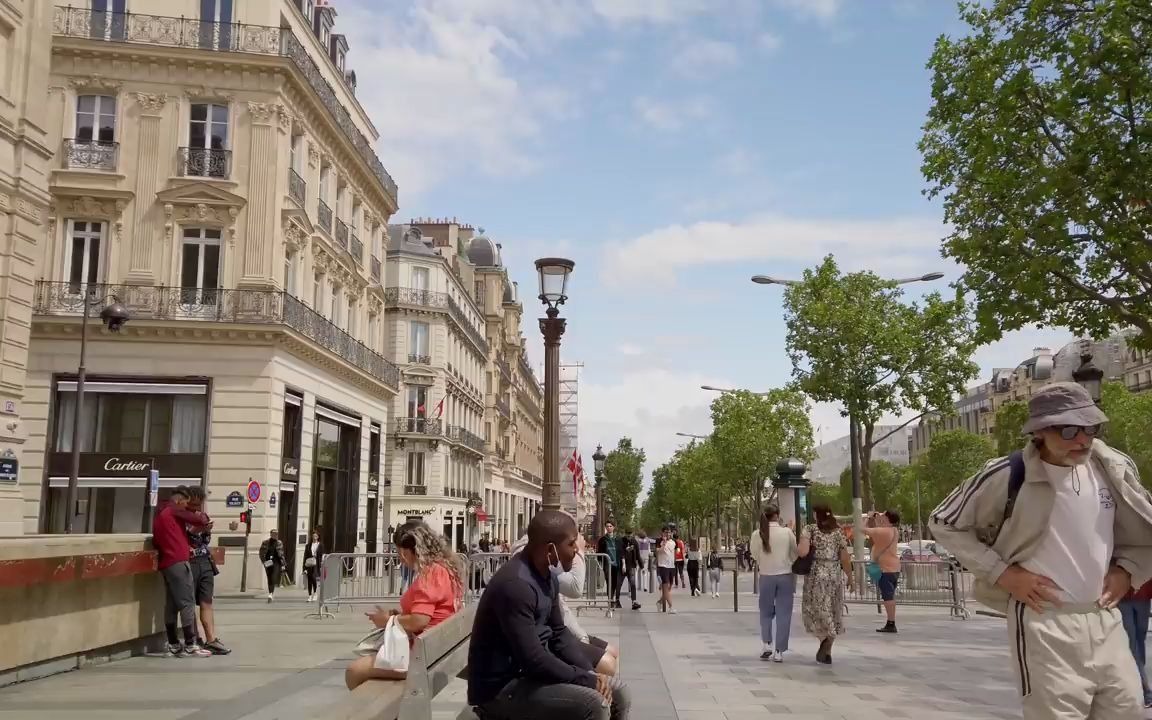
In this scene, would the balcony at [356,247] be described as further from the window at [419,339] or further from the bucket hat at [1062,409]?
the bucket hat at [1062,409]

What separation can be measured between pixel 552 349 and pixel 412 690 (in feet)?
28.1

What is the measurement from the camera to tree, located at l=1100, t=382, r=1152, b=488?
6076cm

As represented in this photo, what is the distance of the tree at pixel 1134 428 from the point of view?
60.8 m

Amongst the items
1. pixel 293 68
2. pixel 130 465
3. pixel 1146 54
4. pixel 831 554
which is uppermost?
pixel 293 68

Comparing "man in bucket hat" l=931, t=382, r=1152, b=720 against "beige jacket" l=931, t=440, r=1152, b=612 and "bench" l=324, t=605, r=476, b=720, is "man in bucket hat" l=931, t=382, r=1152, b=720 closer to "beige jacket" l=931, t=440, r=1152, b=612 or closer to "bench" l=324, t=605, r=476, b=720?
"beige jacket" l=931, t=440, r=1152, b=612

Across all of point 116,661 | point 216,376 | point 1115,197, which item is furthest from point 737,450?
point 116,661

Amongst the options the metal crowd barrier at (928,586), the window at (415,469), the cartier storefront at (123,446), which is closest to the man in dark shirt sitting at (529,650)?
the metal crowd barrier at (928,586)

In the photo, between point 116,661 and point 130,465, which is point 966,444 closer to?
point 130,465

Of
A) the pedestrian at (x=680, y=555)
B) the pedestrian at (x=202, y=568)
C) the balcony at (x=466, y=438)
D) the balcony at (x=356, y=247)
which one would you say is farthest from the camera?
the balcony at (x=466, y=438)

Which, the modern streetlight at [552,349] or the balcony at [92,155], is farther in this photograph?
the balcony at [92,155]

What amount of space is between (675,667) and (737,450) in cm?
4984

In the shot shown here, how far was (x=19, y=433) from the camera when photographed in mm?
16719

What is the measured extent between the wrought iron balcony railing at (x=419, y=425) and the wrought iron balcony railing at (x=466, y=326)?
6265 mm

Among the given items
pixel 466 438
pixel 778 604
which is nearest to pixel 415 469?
pixel 466 438
